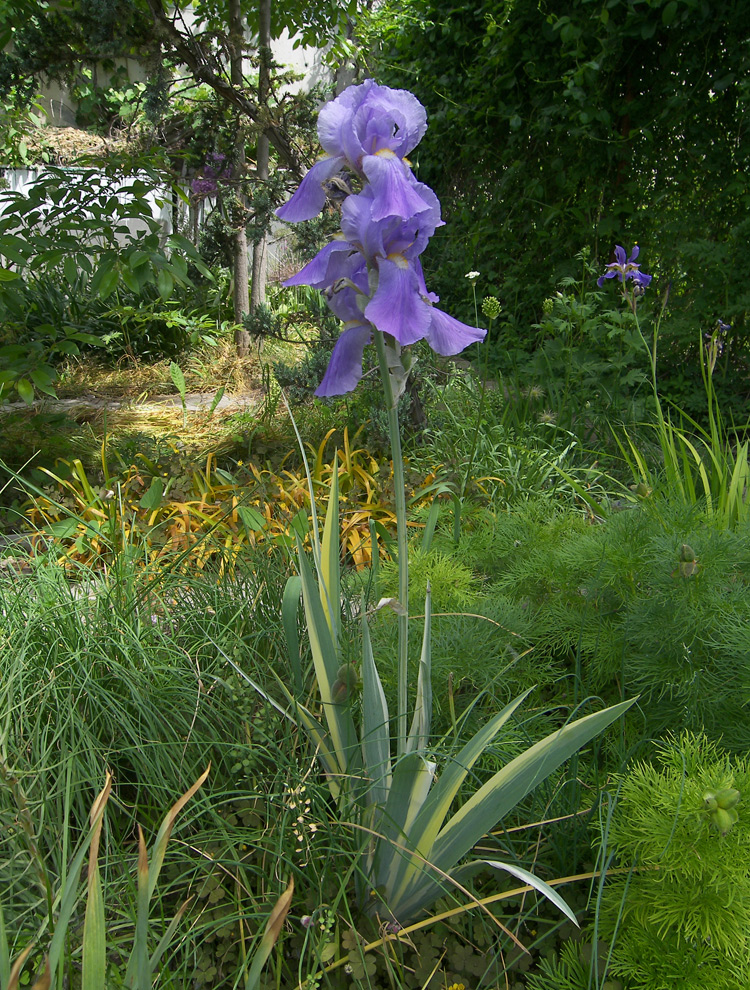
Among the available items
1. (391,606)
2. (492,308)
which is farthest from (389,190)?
(492,308)

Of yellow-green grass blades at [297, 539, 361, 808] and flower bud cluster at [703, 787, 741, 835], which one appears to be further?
yellow-green grass blades at [297, 539, 361, 808]

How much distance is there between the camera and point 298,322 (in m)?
3.90

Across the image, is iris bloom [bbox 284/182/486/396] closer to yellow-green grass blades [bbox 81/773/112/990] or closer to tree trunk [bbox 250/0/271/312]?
yellow-green grass blades [bbox 81/773/112/990]

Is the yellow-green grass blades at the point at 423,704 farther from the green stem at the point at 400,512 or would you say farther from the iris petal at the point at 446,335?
the iris petal at the point at 446,335

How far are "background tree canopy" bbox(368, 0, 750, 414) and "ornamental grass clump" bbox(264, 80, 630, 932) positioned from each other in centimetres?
310

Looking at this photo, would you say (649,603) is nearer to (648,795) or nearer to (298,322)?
(648,795)

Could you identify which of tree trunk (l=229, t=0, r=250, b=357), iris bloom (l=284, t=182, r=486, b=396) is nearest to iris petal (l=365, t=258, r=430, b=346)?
iris bloom (l=284, t=182, r=486, b=396)

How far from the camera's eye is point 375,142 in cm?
99

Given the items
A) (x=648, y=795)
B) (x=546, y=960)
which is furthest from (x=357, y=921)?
(x=648, y=795)

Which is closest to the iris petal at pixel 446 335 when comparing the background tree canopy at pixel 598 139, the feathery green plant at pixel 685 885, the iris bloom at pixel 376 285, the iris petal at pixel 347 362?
the iris bloom at pixel 376 285

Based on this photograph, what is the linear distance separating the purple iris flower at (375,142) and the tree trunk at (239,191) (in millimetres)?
3299

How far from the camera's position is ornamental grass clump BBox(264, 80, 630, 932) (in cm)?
98

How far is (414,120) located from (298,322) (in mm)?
2935

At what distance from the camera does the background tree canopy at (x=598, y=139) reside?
12.0 ft
